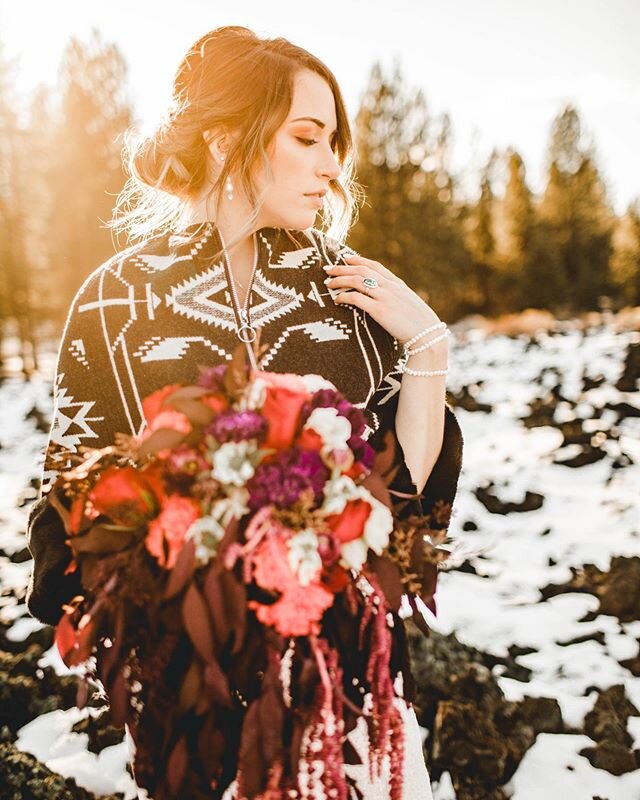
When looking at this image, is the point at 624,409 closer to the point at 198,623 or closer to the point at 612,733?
the point at 612,733

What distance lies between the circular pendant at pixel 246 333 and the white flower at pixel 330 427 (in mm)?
715

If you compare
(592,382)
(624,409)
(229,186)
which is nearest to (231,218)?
(229,186)

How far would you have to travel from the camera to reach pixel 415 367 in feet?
6.45

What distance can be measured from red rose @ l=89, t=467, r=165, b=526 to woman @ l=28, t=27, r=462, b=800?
0.61 metres

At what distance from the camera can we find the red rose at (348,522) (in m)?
1.21

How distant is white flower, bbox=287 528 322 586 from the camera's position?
45.1 inches

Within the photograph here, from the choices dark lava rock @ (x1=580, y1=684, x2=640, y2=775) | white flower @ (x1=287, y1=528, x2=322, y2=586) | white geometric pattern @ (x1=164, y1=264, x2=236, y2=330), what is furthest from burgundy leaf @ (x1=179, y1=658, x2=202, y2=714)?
dark lava rock @ (x1=580, y1=684, x2=640, y2=775)

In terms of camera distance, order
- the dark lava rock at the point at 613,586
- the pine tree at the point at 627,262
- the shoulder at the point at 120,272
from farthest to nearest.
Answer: the pine tree at the point at 627,262 < the dark lava rock at the point at 613,586 < the shoulder at the point at 120,272

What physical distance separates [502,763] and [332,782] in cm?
229

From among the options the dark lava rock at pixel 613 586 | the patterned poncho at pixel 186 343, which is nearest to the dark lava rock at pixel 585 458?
the dark lava rock at pixel 613 586

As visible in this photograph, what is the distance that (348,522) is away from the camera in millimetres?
1215

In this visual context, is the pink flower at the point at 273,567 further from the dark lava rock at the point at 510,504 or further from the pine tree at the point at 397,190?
the pine tree at the point at 397,190

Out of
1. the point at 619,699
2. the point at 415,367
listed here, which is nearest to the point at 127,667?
the point at 415,367

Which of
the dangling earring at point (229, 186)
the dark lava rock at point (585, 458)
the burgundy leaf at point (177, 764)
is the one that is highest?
the dangling earring at point (229, 186)
